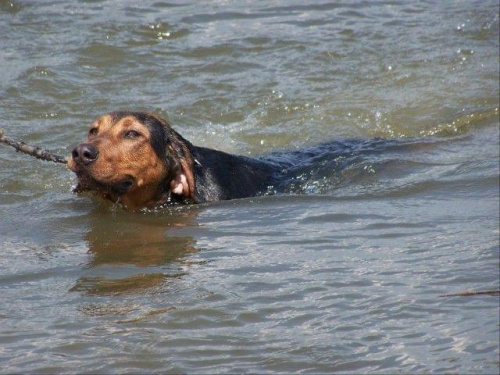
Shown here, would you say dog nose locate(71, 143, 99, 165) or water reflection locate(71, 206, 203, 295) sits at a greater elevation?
dog nose locate(71, 143, 99, 165)

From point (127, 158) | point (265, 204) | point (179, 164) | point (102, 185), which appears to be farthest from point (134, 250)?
point (265, 204)

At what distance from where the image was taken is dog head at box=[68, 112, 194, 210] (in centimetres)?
718

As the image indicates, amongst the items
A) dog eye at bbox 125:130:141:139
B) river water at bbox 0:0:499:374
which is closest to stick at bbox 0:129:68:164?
river water at bbox 0:0:499:374

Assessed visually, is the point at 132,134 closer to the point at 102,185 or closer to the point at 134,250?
the point at 102,185

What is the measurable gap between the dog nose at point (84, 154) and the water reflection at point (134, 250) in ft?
1.68

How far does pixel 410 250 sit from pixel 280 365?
183 centimetres

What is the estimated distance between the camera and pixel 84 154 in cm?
711

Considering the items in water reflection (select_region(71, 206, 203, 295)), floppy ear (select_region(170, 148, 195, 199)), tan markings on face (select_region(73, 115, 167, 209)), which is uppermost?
tan markings on face (select_region(73, 115, 167, 209))

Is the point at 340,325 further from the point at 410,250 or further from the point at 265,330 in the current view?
the point at 410,250

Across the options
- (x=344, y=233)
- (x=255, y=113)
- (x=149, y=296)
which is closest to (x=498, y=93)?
(x=255, y=113)

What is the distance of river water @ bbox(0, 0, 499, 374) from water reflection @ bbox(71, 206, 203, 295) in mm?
23

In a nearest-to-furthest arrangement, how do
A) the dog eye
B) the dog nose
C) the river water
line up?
1. the river water
2. the dog nose
3. the dog eye

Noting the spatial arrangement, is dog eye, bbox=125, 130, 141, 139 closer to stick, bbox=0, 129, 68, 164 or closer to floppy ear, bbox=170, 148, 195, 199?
floppy ear, bbox=170, 148, 195, 199

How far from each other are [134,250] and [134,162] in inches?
36.4
